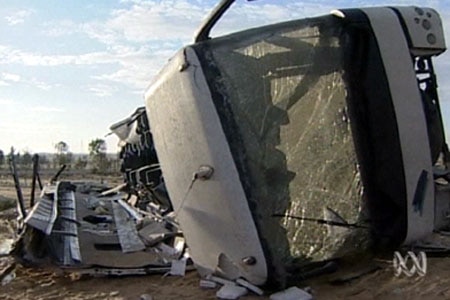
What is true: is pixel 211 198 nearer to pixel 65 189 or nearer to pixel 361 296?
pixel 361 296

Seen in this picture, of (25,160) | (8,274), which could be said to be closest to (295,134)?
(8,274)

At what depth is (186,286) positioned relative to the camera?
16.0 feet

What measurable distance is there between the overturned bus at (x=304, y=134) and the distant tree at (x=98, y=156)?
37.9 metres

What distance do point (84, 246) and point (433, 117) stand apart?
364cm

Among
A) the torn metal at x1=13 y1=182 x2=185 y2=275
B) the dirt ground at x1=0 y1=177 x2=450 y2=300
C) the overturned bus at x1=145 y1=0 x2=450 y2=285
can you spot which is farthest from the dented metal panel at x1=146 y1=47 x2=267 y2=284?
the torn metal at x1=13 y1=182 x2=185 y2=275

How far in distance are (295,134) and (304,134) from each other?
10cm

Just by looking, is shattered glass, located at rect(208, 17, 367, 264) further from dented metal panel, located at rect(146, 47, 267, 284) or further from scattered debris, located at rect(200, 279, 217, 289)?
scattered debris, located at rect(200, 279, 217, 289)

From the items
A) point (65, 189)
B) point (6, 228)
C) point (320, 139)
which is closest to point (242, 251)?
point (320, 139)

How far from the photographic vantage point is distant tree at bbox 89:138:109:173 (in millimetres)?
42750

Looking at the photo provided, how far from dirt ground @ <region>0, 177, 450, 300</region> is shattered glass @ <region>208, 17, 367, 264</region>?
363 mm

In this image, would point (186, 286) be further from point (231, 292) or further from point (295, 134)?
point (295, 134)

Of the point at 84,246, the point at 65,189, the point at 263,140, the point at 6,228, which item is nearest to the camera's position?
the point at 263,140

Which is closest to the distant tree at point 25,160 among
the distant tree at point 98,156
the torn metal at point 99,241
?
the distant tree at point 98,156

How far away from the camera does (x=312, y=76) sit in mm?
4984
